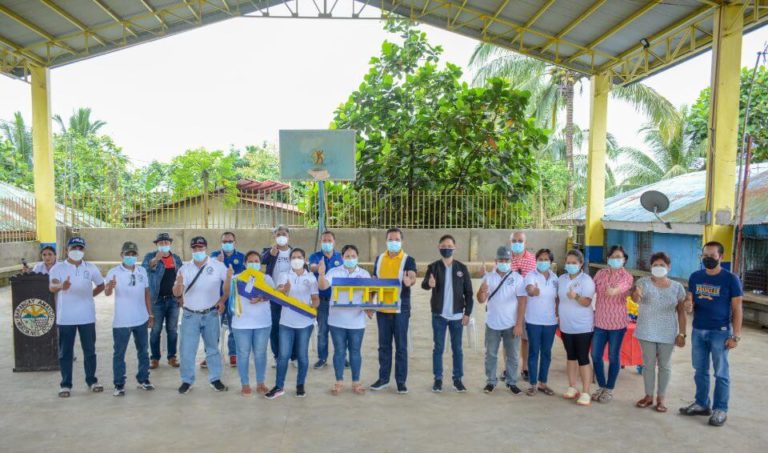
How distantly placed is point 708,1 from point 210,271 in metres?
8.49

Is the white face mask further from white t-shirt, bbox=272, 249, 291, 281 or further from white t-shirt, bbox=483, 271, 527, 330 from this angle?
white t-shirt, bbox=272, 249, 291, 281

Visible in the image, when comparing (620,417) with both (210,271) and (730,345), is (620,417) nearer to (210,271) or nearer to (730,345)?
(730,345)

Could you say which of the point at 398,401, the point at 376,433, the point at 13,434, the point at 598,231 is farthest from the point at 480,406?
the point at 598,231

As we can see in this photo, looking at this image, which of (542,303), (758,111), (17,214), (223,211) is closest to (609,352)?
(542,303)

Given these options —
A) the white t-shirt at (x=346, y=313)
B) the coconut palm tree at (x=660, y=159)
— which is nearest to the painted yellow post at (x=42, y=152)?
the white t-shirt at (x=346, y=313)

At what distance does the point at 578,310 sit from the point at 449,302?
1160 mm

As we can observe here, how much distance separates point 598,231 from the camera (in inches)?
557

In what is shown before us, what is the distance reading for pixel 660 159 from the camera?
26.6 m

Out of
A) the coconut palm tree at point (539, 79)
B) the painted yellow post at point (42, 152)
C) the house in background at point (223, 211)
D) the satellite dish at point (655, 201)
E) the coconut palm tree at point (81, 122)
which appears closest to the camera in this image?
the satellite dish at point (655, 201)

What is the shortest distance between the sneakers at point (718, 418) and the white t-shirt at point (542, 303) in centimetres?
144

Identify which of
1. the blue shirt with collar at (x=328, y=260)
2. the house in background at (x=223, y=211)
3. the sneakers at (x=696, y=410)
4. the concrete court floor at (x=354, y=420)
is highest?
the house in background at (x=223, y=211)

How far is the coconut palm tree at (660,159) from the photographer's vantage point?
25.1 metres

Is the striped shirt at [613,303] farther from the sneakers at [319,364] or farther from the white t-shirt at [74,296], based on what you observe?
the white t-shirt at [74,296]

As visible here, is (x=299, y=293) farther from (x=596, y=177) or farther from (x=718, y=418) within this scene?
(x=596, y=177)
